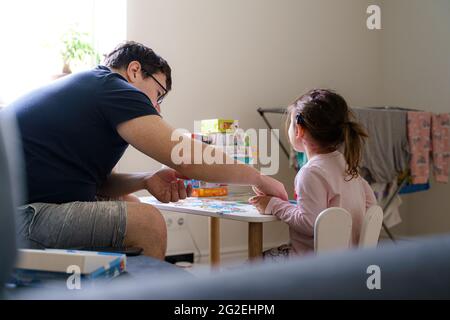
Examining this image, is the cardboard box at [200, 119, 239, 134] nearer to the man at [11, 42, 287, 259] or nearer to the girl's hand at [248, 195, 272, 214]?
the girl's hand at [248, 195, 272, 214]

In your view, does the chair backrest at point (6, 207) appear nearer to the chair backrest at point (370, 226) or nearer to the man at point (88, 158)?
the man at point (88, 158)

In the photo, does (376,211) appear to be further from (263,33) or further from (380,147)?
(263,33)

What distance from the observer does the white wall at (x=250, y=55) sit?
258 cm

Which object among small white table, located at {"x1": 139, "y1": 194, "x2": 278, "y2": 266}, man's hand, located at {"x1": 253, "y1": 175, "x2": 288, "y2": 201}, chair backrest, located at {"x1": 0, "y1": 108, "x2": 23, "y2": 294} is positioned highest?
chair backrest, located at {"x1": 0, "y1": 108, "x2": 23, "y2": 294}

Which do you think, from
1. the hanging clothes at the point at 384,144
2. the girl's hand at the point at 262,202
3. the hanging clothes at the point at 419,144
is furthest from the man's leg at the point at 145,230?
the hanging clothes at the point at 419,144

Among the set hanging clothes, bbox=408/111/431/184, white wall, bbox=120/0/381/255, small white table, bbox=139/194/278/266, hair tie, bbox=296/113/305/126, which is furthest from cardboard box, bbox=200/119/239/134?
hanging clothes, bbox=408/111/431/184

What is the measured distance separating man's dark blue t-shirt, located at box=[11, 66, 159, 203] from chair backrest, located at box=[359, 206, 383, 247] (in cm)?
64

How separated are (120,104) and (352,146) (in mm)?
761

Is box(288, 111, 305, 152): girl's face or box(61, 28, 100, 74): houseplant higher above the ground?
box(61, 28, 100, 74): houseplant

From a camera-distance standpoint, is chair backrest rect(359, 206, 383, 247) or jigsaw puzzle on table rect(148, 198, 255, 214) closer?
chair backrest rect(359, 206, 383, 247)

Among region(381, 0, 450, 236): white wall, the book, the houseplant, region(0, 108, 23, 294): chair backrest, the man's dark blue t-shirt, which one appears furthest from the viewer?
region(381, 0, 450, 236): white wall

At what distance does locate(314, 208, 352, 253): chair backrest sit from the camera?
3.44 feet

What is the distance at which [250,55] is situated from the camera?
2.94 m

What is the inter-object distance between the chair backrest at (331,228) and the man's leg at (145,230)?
1.28 ft
